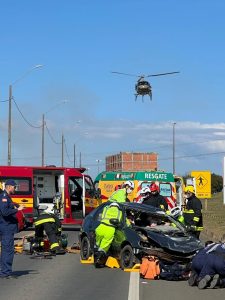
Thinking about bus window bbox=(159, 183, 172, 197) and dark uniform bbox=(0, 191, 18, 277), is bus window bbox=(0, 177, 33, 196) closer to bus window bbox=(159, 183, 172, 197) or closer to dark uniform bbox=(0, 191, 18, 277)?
bus window bbox=(159, 183, 172, 197)

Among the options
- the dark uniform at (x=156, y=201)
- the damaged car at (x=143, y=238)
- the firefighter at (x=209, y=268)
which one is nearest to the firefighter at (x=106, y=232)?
the damaged car at (x=143, y=238)

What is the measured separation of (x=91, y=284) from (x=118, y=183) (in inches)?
624

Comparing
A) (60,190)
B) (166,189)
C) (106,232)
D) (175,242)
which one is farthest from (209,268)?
(60,190)

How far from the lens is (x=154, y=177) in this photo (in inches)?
934

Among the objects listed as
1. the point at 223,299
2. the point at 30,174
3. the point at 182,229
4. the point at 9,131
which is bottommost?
the point at 223,299

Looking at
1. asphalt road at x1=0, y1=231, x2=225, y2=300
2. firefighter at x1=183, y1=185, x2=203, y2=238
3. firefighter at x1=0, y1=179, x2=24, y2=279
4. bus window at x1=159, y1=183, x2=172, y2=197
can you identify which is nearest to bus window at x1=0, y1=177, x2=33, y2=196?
bus window at x1=159, y1=183, x2=172, y2=197

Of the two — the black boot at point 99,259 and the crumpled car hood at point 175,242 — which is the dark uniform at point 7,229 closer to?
the black boot at point 99,259

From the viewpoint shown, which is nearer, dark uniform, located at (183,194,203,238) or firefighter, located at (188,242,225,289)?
firefighter, located at (188,242,225,289)

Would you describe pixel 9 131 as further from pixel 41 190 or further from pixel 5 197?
pixel 5 197

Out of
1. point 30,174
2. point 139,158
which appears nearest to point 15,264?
point 30,174

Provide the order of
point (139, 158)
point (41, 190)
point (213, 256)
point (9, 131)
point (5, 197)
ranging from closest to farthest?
point (213, 256) < point (5, 197) < point (41, 190) < point (9, 131) < point (139, 158)

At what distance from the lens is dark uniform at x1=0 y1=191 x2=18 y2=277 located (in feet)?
33.1

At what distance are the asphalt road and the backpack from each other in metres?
0.17

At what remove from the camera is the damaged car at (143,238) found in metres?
10.7
